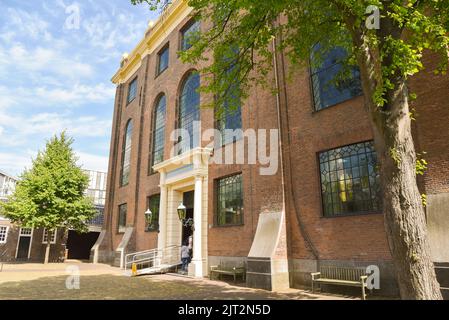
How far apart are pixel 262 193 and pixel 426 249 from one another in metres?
7.38

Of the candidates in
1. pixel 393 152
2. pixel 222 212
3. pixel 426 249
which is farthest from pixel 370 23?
pixel 222 212

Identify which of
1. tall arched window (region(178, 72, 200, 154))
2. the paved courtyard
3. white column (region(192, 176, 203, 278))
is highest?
tall arched window (region(178, 72, 200, 154))

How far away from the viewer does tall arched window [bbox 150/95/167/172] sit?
68.4 feet

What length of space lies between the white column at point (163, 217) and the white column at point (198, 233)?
132 inches

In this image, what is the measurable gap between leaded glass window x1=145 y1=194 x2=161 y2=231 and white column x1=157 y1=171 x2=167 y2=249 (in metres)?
1.43

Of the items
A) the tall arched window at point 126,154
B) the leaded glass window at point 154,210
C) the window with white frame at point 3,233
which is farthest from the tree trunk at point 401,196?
the window with white frame at point 3,233

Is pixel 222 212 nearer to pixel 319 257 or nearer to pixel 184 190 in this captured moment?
pixel 184 190

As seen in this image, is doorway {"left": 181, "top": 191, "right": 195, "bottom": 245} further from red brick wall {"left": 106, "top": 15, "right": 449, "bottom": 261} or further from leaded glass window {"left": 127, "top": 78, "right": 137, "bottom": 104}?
leaded glass window {"left": 127, "top": 78, "right": 137, "bottom": 104}

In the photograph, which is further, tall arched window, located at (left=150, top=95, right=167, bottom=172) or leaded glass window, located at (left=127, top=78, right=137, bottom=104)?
leaded glass window, located at (left=127, top=78, right=137, bottom=104)

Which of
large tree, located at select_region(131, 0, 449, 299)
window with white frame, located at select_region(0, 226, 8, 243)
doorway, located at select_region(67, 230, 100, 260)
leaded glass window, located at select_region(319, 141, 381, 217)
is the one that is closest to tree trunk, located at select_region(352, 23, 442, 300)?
large tree, located at select_region(131, 0, 449, 299)

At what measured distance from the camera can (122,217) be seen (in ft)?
78.6

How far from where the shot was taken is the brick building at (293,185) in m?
8.63

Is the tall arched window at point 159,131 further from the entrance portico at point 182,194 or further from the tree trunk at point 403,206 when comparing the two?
the tree trunk at point 403,206
